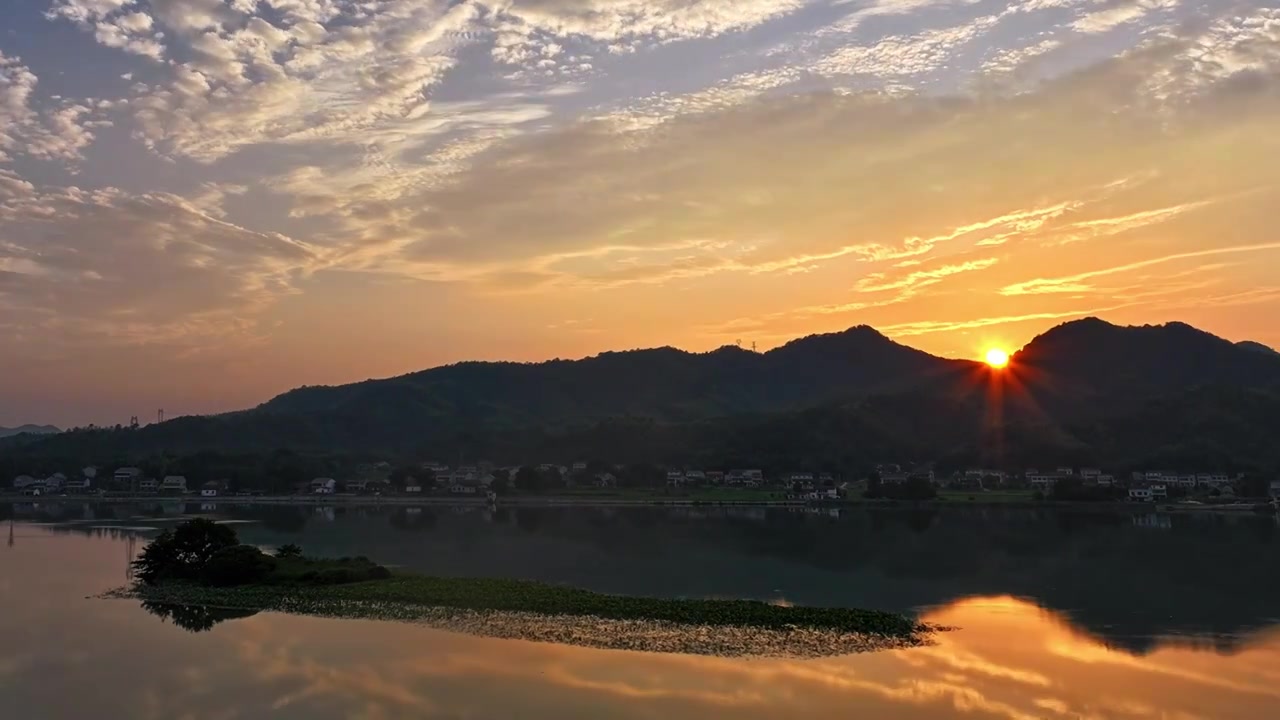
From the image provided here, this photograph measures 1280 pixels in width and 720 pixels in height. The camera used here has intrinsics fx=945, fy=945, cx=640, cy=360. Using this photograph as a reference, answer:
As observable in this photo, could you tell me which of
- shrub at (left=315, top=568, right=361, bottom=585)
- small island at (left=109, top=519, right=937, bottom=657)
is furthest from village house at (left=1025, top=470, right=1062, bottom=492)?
shrub at (left=315, top=568, right=361, bottom=585)

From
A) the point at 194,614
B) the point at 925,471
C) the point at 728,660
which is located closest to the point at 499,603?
the point at 194,614

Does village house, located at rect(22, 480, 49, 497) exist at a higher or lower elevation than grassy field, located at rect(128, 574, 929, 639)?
higher

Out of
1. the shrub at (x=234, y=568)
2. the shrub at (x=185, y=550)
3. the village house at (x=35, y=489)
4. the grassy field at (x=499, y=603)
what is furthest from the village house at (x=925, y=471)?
the village house at (x=35, y=489)

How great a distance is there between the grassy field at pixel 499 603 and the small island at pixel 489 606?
0.03 metres

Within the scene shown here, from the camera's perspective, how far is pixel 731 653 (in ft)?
66.1

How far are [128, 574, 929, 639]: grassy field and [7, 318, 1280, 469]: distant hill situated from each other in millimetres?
73922

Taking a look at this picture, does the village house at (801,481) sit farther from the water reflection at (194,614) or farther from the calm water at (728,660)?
the water reflection at (194,614)

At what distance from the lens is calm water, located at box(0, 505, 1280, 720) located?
16875mm

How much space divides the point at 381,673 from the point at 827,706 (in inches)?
343

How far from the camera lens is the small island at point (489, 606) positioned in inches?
853

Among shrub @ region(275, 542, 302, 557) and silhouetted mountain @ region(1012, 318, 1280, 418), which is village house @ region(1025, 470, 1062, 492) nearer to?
silhouetted mountain @ region(1012, 318, 1280, 418)

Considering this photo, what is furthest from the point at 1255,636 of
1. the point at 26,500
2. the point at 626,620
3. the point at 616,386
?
the point at 616,386

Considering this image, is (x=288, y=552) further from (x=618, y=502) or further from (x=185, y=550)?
(x=618, y=502)

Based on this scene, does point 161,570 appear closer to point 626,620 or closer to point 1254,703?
point 626,620
